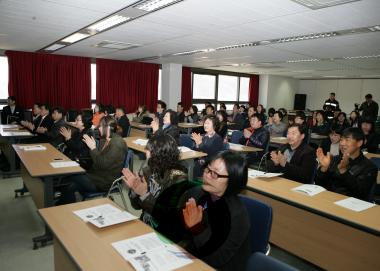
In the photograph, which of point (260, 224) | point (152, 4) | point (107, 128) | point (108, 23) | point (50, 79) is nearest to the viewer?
point (260, 224)

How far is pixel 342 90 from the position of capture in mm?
14367

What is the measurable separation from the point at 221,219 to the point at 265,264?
1.36 ft

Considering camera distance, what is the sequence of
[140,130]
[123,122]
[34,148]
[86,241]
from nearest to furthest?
[86,241]
[34,148]
[123,122]
[140,130]

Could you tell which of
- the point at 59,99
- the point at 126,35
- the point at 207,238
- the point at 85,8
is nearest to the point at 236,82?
the point at 59,99

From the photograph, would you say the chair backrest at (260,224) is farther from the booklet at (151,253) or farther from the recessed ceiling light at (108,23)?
the recessed ceiling light at (108,23)

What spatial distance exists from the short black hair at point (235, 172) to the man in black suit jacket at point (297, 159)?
1648mm

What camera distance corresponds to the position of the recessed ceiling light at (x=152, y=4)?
10.7ft

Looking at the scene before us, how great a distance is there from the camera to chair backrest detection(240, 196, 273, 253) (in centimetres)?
167

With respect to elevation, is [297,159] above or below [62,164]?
above

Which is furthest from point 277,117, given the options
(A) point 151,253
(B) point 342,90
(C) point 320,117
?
(B) point 342,90

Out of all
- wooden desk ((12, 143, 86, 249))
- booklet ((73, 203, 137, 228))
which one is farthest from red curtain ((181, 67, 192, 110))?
booklet ((73, 203, 137, 228))

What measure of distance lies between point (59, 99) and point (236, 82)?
26.2 ft

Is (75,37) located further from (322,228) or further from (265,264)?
(265,264)

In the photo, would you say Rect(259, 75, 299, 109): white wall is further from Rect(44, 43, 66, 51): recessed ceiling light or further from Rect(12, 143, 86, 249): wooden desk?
Rect(12, 143, 86, 249): wooden desk
